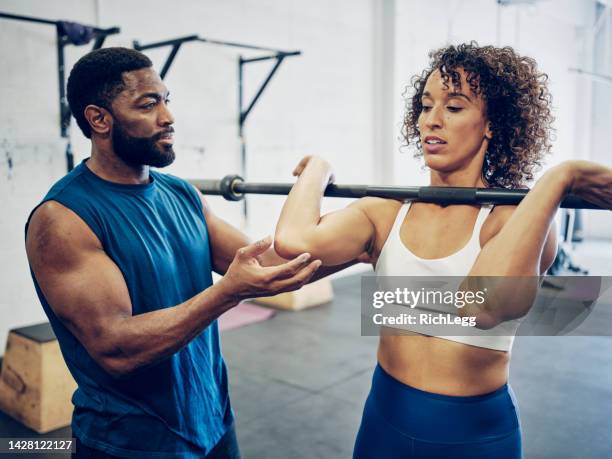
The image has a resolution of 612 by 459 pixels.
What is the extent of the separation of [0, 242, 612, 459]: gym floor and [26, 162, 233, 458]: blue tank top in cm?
130

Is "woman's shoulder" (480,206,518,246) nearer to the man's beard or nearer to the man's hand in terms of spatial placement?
the man's hand

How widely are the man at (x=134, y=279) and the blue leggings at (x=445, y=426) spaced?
37 cm

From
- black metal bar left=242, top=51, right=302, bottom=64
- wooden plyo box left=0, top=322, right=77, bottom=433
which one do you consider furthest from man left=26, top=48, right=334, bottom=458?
black metal bar left=242, top=51, right=302, bottom=64

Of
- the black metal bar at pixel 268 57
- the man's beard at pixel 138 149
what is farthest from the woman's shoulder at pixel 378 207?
the black metal bar at pixel 268 57

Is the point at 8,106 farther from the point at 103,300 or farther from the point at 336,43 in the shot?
the point at 336,43

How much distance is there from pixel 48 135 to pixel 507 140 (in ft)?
10.2

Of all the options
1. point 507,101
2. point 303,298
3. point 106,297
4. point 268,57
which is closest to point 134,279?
point 106,297

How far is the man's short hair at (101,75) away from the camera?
138 cm

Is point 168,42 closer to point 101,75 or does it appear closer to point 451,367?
point 101,75

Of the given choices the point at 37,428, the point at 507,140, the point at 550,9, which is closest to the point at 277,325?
the point at 37,428

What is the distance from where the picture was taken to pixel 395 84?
6008mm

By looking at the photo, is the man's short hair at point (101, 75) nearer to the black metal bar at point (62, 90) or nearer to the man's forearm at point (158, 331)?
the man's forearm at point (158, 331)

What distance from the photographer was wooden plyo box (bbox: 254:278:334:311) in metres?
4.87

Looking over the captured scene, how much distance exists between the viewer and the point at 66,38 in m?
3.32
